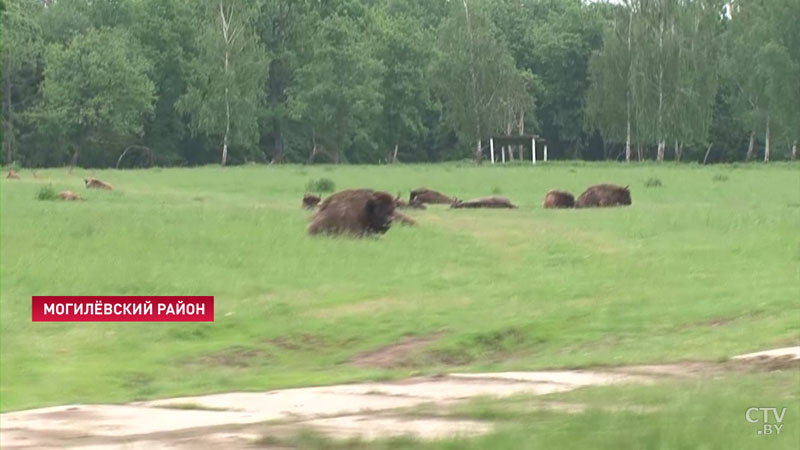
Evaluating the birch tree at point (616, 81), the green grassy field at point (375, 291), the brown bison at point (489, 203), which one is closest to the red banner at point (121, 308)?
the green grassy field at point (375, 291)

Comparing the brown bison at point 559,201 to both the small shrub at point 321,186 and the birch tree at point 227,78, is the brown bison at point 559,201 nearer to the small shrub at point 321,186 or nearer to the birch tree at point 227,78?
the small shrub at point 321,186

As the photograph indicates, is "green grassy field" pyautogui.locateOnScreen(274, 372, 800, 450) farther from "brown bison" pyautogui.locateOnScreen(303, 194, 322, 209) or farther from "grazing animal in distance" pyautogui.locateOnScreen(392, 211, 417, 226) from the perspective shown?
"brown bison" pyautogui.locateOnScreen(303, 194, 322, 209)

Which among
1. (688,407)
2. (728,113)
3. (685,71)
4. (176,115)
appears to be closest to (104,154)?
(176,115)

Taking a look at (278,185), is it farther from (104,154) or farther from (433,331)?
(104,154)

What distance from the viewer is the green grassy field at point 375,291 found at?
452 inches

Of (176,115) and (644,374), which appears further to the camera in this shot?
(176,115)

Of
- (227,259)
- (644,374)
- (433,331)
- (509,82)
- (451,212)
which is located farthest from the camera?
(509,82)

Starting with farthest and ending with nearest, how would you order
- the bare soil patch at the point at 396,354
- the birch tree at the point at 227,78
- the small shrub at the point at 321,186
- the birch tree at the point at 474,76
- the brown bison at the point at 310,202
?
the birch tree at the point at 474,76 → the birch tree at the point at 227,78 → the small shrub at the point at 321,186 → the brown bison at the point at 310,202 → the bare soil patch at the point at 396,354

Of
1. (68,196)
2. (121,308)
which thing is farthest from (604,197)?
(121,308)

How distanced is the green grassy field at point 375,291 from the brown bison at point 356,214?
0.34 m

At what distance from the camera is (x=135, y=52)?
76688 mm

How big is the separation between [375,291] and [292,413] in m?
7.86

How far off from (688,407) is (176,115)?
7307cm

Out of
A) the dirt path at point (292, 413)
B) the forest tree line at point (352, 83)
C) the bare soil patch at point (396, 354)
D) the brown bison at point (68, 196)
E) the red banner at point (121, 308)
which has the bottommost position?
the bare soil patch at point (396, 354)
